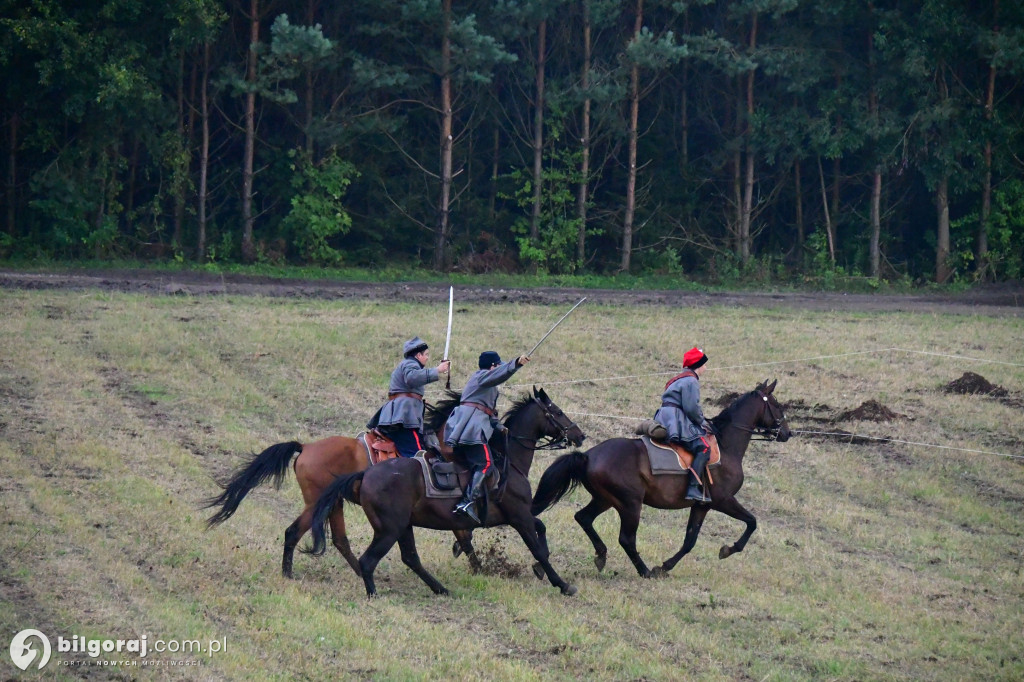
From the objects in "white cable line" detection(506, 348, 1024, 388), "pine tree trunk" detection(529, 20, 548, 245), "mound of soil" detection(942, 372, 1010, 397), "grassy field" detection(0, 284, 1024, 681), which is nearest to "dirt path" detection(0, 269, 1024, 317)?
"grassy field" detection(0, 284, 1024, 681)

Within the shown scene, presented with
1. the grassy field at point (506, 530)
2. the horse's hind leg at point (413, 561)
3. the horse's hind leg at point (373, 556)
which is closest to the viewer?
the grassy field at point (506, 530)

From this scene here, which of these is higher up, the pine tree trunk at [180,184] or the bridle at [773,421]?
the pine tree trunk at [180,184]

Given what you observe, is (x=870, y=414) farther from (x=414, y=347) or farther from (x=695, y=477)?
(x=414, y=347)

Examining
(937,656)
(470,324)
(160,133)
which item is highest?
(160,133)

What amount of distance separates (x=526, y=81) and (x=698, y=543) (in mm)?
26053

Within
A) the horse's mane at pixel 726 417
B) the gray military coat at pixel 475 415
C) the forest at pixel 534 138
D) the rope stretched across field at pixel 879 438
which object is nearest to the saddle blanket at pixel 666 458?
the horse's mane at pixel 726 417

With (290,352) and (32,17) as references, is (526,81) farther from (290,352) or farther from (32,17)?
(290,352)

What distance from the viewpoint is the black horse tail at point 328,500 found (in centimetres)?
1145

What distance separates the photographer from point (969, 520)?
636 inches

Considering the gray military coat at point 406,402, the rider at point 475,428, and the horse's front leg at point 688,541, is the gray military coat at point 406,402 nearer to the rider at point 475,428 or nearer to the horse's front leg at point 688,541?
the rider at point 475,428

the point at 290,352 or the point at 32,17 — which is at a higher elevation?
the point at 32,17

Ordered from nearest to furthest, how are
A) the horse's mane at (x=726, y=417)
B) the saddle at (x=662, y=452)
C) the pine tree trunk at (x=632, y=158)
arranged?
the saddle at (x=662, y=452) → the horse's mane at (x=726, y=417) → the pine tree trunk at (x=632, y=158)

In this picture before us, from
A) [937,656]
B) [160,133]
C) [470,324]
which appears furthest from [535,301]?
[937,656]

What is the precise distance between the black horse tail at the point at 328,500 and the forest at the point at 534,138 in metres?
23.6
